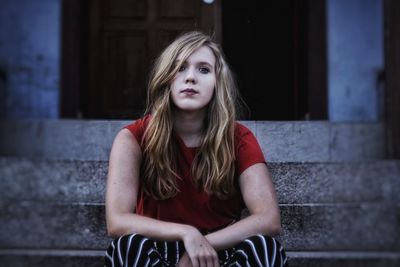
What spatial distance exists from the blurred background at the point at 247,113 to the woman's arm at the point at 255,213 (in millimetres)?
749

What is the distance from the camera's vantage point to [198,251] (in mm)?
1926

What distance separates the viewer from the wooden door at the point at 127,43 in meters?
5.43

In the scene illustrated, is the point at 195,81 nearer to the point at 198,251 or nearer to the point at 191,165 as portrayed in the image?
the point at 191,165

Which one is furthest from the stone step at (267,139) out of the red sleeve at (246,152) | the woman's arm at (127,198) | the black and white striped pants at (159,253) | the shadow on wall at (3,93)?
the black and white striped pants at (159,253)

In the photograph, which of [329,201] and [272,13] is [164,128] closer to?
[329,201]

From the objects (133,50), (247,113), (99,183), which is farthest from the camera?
(133,50)

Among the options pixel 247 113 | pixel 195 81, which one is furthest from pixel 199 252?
pixel 247 113

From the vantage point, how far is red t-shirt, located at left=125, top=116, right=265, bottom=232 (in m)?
2.23

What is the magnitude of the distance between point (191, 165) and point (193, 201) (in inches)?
5.6

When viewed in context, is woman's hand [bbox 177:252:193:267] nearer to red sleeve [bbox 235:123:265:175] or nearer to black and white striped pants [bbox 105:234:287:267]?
black and white striped pants [bbox 105:234:287:267]

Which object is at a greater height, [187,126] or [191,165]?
[187,126]

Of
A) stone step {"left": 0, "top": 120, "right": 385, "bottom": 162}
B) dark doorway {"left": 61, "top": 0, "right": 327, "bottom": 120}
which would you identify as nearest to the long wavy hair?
stone step {"left": 0, "top": 120, "right": 385, "bottom": 162}

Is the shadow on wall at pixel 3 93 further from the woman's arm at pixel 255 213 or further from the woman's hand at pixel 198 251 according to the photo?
the woman's hand at pixel 198 251

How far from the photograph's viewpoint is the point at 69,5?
17.1 ft
